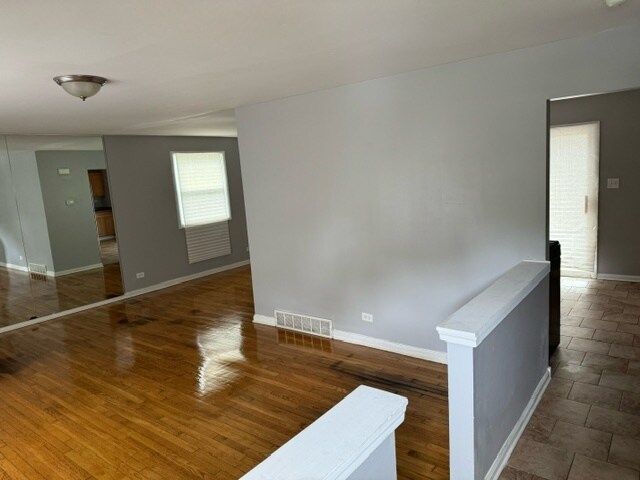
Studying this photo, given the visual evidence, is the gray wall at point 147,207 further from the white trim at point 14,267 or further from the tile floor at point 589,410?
the tile floor at point 589,410

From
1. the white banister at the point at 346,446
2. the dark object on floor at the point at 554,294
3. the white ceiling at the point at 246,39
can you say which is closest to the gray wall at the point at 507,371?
the dark object on floor at the point at 554,294

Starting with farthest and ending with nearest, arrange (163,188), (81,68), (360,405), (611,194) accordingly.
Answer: (163,188), (611,194), (81,68), (360,405)

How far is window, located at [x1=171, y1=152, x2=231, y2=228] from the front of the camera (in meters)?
6.88

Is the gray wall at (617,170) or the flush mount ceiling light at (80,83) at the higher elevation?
the flush mount ceiling light at (80,83)

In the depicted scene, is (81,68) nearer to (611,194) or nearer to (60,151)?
(60,151)

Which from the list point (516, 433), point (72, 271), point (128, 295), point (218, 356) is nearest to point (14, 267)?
point (72, 271)

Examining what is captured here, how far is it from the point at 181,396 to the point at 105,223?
144 inches

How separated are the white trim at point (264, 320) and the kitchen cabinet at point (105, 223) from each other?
2.70m

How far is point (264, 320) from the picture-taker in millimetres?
4738

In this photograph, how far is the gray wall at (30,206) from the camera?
17.1 ft

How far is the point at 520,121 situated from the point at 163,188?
5.34m

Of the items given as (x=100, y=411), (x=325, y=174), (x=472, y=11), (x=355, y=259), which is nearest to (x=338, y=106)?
(x=325, y=174)

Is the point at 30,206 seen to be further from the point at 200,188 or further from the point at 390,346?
the point at 390,346

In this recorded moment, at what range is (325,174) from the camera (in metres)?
3.94
